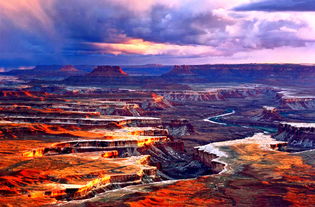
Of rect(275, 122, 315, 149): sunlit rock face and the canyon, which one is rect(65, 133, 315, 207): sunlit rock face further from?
rect(275, 122, 315, 149): sunlit rock face

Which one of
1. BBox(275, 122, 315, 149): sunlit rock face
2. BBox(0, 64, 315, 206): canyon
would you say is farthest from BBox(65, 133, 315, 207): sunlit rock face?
BBox(275, 122, 315, 149): sunlit rock face

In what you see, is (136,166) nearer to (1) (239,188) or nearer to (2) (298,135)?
(1) (239,188)

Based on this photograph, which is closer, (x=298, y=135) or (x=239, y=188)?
(x=239, y=188)

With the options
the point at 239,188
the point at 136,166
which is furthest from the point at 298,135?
the point at 239,188

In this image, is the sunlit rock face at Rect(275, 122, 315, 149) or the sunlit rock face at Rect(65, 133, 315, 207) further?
the sunlit rock face at Rect(275, 122, 315, 149)

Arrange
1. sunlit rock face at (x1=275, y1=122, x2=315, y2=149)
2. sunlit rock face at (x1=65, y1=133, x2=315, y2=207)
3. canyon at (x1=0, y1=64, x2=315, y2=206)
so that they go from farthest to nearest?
sunlit rock face at (x1=275, y1=122, x2=315, y2=149) < canyon at (x1=0, y1=64, x2=315, y2=206) < sunlit rock face at (x1=65, y1=133, x2=315, y2=207)

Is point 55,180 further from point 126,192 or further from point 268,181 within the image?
point 268,181

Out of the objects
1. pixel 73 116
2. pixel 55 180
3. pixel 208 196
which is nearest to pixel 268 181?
pixel 208 196

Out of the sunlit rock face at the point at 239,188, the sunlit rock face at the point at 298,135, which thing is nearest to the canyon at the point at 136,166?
the sunlit rock face at the point at 239,188

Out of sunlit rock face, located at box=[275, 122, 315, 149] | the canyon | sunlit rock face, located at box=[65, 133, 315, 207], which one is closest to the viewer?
sunlit rock face, located at box=[65, 133, 315, 207]
